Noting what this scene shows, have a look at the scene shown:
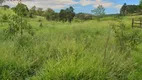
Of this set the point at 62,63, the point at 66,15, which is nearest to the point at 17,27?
the point at 62,63

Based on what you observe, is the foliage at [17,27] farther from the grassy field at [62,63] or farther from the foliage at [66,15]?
the foliage at [66,15]

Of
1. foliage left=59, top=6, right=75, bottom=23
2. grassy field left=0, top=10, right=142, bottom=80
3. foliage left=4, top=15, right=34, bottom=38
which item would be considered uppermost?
foliage left=4, top=15, right=34, bottom=38

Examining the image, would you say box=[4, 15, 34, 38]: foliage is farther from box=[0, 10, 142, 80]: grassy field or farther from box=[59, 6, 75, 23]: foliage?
box=[59, 6, 75, 23]: foliage

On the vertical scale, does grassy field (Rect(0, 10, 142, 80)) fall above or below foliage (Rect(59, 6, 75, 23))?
above

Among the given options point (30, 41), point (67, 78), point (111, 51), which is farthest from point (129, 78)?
point (30, 41)

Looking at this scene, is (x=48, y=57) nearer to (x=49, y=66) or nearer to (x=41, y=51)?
(x=41, y=51)

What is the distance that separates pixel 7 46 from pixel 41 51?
108 cm

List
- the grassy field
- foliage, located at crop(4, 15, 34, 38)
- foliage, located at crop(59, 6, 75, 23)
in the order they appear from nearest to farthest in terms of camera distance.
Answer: the grassy field < foliage, located at crop(4, 15, 34, 38) < foliage, located at crop(59, 6, 75, 23)


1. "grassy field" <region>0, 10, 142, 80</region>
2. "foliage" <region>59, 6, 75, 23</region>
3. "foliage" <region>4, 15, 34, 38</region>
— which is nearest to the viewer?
"grassy field" <region>0, 10, 142, 80</region>

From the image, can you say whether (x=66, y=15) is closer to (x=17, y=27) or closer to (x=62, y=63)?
(x=17, y=27)

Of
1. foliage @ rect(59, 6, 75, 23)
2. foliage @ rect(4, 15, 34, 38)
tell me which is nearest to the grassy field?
foliage @ rect(4, 15, 34, 38)

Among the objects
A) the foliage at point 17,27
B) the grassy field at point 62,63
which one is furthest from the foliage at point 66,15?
the grassy field at point 62,63

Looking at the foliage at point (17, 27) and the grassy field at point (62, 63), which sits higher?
the foliage at point (17, 27)

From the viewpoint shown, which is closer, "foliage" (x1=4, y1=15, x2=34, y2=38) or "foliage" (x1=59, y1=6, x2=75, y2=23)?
"foliage" (x1=4, y1=15, x2=34, y2=38)
